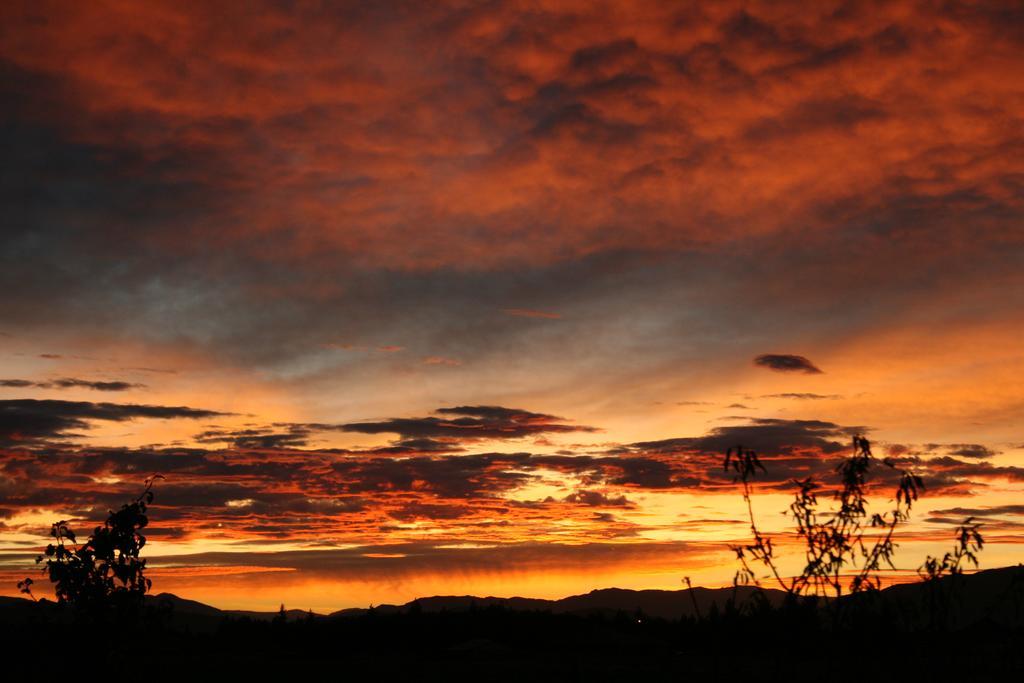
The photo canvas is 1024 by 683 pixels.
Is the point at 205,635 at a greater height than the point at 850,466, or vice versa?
the point at 850,466

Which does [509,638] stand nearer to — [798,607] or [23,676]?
[23,676]

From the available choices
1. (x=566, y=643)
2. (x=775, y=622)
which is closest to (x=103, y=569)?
(x=775, y=622)

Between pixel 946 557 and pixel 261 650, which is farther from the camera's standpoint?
pixel 261 650

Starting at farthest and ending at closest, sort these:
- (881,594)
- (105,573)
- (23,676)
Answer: (23,676)
(105,573)
(881,594)

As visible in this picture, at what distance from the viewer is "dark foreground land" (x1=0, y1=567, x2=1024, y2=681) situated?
12.7 m

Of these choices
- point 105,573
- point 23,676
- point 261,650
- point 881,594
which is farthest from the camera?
point 261,650

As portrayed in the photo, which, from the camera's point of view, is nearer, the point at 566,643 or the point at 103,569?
the point at 103,569

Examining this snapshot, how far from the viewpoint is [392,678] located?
3077cm

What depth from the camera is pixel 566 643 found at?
43.6m

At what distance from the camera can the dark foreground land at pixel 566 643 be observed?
12.7m

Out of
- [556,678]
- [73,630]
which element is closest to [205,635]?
[556,678]

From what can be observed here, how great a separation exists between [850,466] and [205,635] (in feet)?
147

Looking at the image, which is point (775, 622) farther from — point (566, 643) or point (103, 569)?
point (566, 643)

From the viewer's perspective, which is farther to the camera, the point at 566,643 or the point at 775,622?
the point at 566,643
